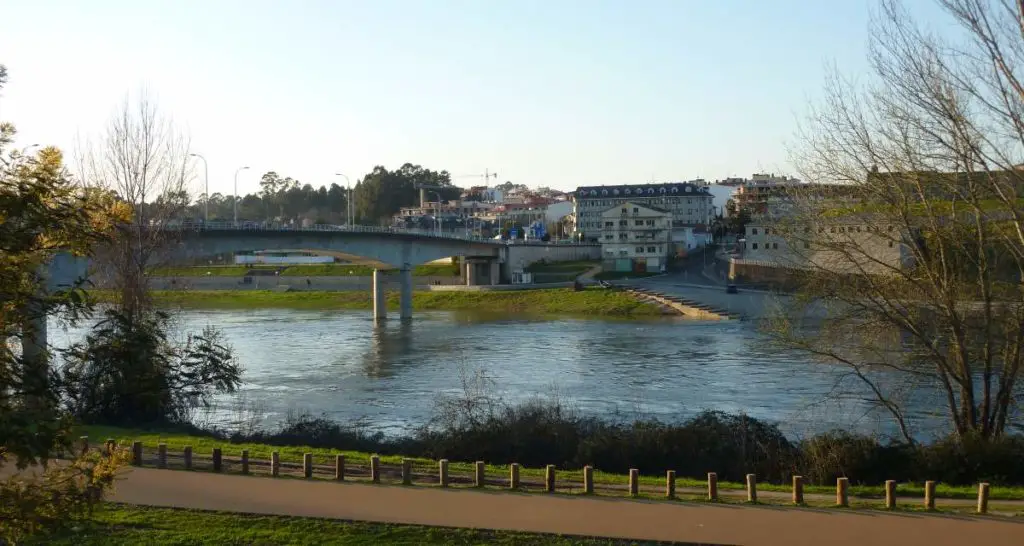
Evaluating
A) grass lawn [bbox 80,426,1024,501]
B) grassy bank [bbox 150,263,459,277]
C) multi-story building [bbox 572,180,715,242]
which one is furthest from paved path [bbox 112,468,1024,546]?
multi-story building [bbox 572,180,715,242]

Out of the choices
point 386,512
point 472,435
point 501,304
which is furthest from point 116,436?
point 501,304

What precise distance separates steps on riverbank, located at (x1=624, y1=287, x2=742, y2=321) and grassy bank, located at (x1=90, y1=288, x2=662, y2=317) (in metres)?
0.99

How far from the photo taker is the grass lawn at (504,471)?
1434 centimetres

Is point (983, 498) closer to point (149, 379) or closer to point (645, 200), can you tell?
point (149, 379)

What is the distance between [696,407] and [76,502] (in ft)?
66.1

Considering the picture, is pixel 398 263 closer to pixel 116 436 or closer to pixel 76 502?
pixel 116 436

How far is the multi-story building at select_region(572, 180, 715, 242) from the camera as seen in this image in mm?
127188

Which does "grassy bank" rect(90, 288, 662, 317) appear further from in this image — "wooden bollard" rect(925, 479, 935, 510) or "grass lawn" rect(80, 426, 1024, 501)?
"wooden bollard" rect(925, 479, 935, 510)

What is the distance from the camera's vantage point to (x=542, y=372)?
33938 millimetres

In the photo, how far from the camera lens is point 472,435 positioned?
1905 cm

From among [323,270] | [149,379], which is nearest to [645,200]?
[323,270]

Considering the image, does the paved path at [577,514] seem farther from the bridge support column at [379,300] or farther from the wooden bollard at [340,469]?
the bridge support column at [379,300]

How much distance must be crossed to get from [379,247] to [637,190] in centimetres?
7057

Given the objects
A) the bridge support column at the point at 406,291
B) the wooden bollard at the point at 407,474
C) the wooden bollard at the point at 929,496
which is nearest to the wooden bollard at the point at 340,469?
the wooden bollard at the point at 407,474
